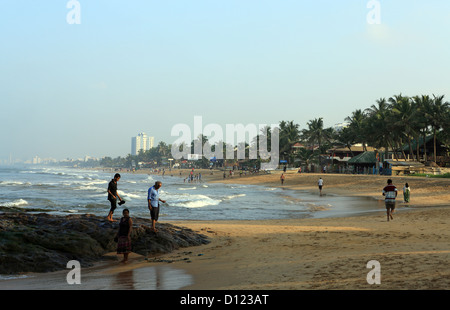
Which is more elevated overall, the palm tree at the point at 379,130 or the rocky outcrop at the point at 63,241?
the palm tree at the point at 379,130

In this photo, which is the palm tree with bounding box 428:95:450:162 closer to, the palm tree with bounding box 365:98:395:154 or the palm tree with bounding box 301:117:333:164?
the palm tree with bounding box 365:98:395:154

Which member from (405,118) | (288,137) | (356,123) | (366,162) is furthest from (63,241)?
(288,137)

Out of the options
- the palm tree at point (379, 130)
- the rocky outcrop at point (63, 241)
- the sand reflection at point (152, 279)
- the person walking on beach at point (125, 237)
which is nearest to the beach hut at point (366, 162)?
the palm tree at point (379, 130)

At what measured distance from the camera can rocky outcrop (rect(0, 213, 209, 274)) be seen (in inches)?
354

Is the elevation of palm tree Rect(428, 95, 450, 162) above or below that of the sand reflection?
above

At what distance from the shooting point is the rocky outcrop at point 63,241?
8984 mm

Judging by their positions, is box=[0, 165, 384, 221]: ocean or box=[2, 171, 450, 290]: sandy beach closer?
box=[2, 171, 450, 290]: sandy beach

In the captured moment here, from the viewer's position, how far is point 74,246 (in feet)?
33.1

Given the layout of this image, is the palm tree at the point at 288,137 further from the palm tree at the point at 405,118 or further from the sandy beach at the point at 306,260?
the sandy beach at the point at 306,260

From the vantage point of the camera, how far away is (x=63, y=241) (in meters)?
10.2

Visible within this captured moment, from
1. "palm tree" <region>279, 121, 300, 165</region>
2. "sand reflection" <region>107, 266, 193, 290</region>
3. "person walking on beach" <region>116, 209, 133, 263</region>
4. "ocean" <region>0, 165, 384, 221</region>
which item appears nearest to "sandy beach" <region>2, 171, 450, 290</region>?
"sand reflection" <region>107, 266, 193, 290</region>

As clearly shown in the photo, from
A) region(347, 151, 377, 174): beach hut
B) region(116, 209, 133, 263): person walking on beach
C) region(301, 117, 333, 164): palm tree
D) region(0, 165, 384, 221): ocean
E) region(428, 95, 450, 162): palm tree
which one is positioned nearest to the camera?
region(116, 209, 133, 263): person walking on beach

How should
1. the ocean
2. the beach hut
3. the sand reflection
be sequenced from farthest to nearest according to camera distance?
the beach hut
the ocean
the sand reflection
